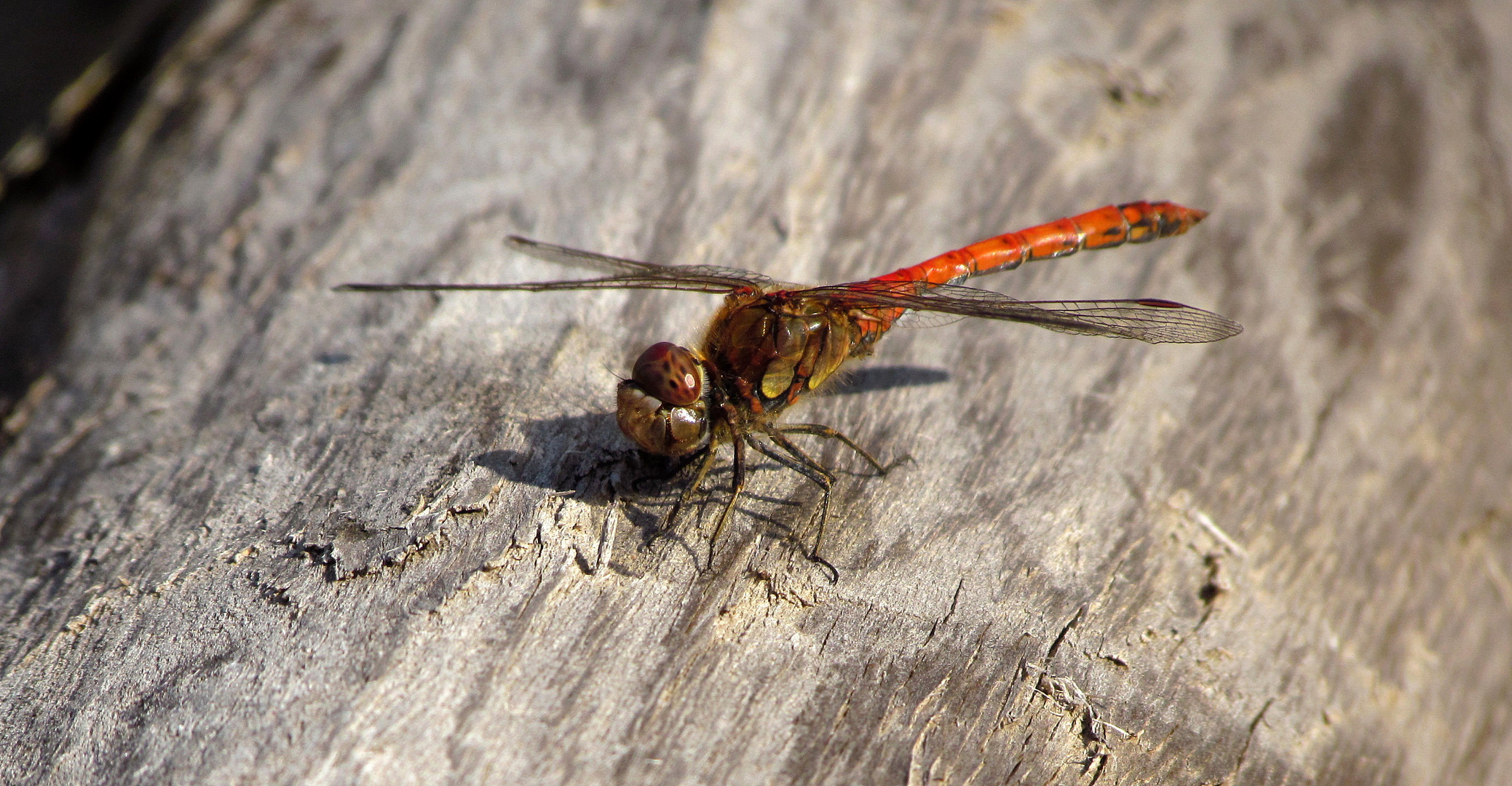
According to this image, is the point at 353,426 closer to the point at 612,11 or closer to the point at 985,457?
the point at 985,457

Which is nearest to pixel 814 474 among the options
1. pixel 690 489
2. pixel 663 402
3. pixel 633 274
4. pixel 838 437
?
pixel 838 437

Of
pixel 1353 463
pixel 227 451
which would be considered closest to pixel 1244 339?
pixel 1353 463

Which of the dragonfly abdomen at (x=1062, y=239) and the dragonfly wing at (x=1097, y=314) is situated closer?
the dragonfly wing at (x=1097, y=314)

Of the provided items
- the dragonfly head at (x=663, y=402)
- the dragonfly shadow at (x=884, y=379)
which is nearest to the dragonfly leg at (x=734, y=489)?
the dragonfly head at (x=663, y=402)

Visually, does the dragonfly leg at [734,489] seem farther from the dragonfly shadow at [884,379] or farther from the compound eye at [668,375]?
the dragonfly shadow at [884,379]

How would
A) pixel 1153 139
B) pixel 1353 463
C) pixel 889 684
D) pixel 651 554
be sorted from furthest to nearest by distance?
pixel 1153 139 < pixel 1353 463 < pixel 651 554 < pixel 889 684

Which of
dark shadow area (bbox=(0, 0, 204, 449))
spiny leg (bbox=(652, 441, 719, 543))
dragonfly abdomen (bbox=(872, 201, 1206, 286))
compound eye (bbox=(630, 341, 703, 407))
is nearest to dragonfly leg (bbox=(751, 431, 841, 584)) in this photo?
spiny leg (bbox=(652, 441, 719, 543))

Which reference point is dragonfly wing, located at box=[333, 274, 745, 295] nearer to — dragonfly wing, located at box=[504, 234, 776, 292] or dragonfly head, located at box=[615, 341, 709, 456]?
dragonfly wing, located at box=[504, 234, 776, 292]
